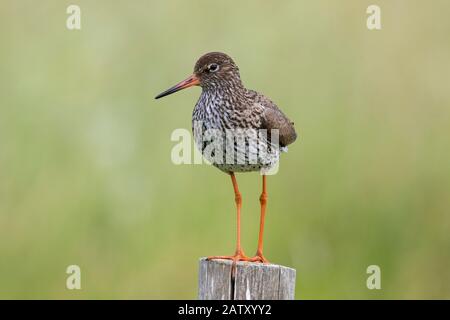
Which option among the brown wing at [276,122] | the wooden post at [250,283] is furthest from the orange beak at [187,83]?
the wooden post at [250,283]

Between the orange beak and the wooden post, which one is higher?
the orange beak

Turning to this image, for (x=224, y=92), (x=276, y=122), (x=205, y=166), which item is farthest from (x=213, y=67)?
(x=205, y=166)

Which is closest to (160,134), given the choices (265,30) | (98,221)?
(98,221)

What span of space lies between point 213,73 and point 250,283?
1763mm

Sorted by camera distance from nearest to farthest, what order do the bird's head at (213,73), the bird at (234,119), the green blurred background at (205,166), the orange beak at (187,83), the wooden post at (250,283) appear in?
the wooden post at (250,283) < the bird at (234,119) < the orange beak at (187,83) < the bird's head at (213,73) < the green blurred background at (205,166)

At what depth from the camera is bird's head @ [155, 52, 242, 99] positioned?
5453 mm

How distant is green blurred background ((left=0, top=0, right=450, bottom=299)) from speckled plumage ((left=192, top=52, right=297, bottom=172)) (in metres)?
1.10

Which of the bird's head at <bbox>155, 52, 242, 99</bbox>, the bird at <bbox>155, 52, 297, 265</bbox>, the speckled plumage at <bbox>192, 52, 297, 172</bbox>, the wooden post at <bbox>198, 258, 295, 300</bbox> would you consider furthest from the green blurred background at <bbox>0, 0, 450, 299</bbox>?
the wooden post at <bbox>198, 258, 295, 300</bbox>

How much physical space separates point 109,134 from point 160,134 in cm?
40

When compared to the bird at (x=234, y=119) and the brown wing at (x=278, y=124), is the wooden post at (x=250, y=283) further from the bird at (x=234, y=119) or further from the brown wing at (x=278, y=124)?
the brown wing at (x=278, y=124)

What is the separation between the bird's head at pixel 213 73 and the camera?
17.9 feet

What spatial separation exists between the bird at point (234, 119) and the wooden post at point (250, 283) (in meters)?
0.85

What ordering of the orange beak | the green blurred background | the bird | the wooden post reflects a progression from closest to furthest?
the wooden post → the bird → the orange beak → the green blurred background

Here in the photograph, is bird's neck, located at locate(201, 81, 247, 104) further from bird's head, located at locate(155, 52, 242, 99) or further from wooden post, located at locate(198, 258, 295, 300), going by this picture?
wooden post, located at locate(198, 258, 295, 300)
